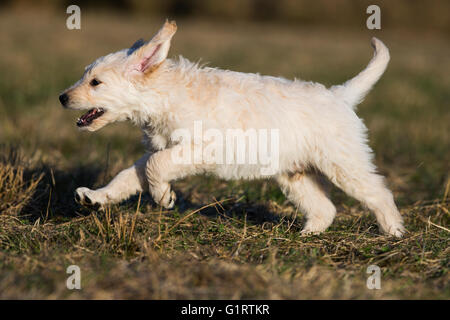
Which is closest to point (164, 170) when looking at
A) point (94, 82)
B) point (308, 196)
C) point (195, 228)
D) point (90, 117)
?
point (195, 228)

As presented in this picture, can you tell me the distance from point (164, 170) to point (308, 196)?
132 cm

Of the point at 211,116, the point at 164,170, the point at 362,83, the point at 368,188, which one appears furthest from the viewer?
the point at 362,83

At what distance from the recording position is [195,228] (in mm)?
3926

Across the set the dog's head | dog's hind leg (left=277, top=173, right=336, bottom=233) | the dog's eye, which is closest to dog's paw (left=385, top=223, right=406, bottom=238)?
dog's hind leg (left=277, top=173, right=336, bottom=233)

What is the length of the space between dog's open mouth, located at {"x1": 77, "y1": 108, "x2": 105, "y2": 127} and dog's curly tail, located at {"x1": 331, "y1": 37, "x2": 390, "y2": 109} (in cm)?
178

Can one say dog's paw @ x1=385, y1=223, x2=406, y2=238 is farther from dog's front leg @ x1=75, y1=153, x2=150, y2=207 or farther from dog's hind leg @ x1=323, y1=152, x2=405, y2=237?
dog's front leg @ x1=75, y1=153, x2=150, y2=207

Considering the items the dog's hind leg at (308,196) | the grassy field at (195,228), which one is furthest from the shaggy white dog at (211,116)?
the grassy field at (195,228)

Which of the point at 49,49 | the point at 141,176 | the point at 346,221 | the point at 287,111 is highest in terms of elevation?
the point at 49,49

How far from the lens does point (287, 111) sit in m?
3.89

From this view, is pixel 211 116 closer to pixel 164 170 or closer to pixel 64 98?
pixel 164 170
